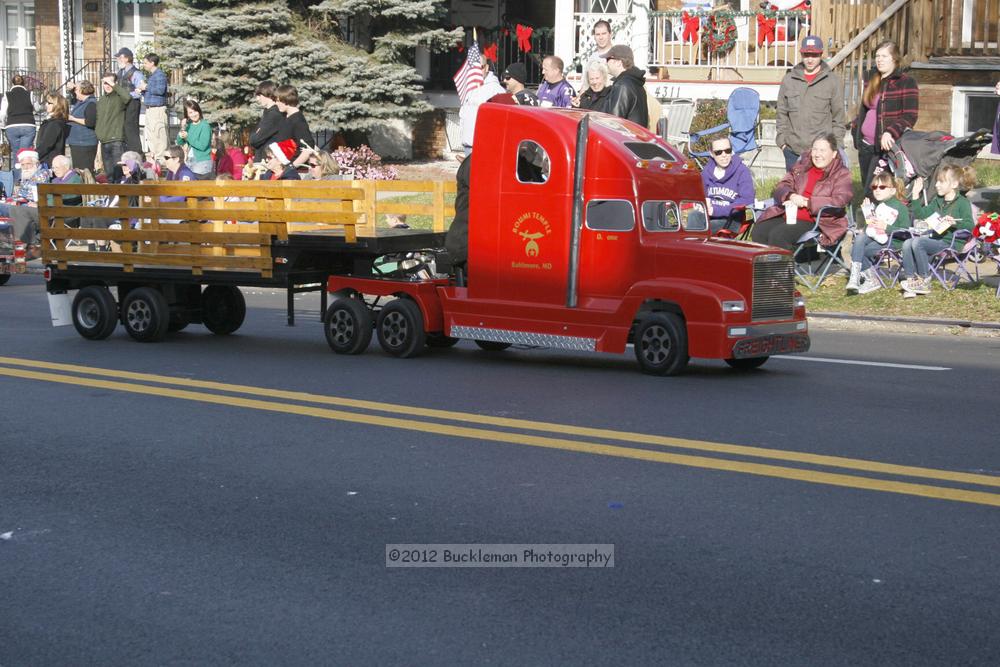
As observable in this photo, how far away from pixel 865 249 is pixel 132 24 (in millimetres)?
26644

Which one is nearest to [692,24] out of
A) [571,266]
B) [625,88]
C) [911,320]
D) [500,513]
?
[625,88]

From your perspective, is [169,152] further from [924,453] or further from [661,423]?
[924,453]

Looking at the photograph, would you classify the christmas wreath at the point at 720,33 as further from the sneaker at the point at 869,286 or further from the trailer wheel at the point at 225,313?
the trailer wheel at the point at 225,313

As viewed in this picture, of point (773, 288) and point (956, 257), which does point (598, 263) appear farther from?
point (956, 257)

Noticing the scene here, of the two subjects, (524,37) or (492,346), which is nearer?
(492,346)

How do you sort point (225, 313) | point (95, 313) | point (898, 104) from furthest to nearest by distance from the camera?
point (898, 104) < point (225, 313) < point (95, 313)

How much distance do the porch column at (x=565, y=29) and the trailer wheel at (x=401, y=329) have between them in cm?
1808

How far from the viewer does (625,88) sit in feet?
45.9

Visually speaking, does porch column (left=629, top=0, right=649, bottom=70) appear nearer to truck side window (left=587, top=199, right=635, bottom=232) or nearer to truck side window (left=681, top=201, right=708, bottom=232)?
truck side window (left=681, top=201, right=708, bottom=232)

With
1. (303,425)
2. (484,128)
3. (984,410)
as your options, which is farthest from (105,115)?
(984,410)

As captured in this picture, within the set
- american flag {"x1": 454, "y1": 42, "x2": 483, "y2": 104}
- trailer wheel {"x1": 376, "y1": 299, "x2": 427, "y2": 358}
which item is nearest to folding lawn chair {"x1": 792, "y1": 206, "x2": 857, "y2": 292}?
american flag {"x1": 454, "y1": 42, "x2": 483, "y2": 104}

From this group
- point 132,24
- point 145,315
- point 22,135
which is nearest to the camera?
point 145,315

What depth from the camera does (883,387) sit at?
409 inches

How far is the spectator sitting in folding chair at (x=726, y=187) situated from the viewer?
53.4 feet
